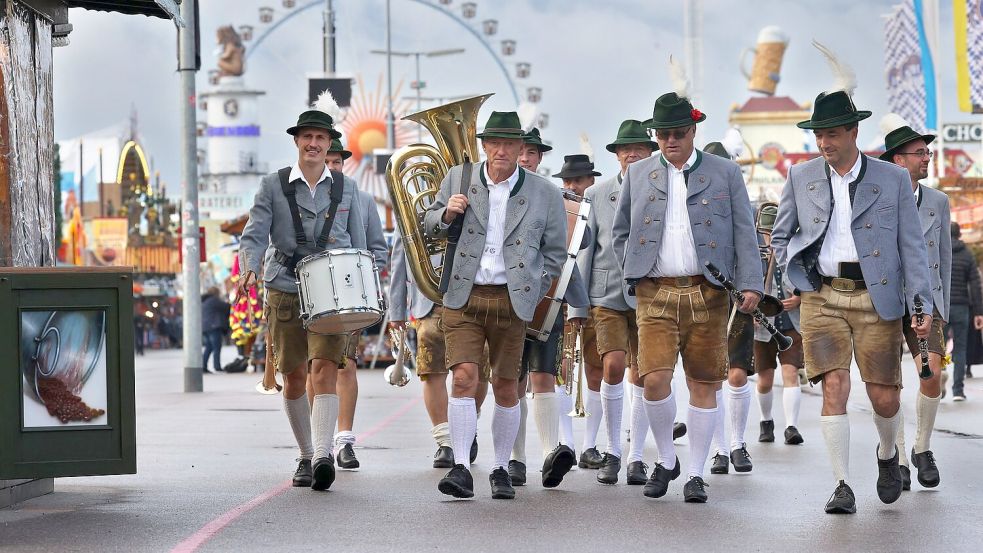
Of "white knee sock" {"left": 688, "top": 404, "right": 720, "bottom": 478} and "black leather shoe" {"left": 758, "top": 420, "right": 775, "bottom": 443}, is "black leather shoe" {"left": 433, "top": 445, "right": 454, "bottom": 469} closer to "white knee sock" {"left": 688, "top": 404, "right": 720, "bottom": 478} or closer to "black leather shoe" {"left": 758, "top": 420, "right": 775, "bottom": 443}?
"white knee sock" {"left": 688, "top": 404, "right": 720, "bottom": 478}

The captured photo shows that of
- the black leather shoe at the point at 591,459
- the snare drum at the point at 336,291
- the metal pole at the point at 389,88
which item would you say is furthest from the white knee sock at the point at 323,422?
the metal pole at the point at 389,88

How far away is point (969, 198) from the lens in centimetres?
4478

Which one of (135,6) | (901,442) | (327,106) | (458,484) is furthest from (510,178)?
(135,6)

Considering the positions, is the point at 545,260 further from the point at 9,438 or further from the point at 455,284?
the point at 9,438

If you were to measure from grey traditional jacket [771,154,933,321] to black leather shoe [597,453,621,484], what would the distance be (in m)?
1.79

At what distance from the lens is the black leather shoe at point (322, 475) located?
9.02m

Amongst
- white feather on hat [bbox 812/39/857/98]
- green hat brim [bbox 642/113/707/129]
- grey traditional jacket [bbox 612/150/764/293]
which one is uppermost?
white feather on hat [bbox 812/39/857/98]

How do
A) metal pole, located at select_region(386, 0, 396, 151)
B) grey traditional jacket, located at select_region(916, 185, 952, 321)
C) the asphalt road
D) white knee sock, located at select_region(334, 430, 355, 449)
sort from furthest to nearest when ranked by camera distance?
metal pole, located at select_region(386, 0, 396, 151), white knee sock, located at select_region(334, 430, 355, 449), grey traditional jacket, located at select_region(916, 185, 952, 321), the asphalt road

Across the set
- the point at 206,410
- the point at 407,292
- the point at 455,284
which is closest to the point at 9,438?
the point at 455,284

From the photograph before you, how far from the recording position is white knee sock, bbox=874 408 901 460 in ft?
27.6

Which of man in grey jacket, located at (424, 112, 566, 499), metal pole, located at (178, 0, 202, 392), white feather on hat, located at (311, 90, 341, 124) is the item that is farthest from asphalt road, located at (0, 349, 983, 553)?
metal pole, located at (178, 0, 202, 392)

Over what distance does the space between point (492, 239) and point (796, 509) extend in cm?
205

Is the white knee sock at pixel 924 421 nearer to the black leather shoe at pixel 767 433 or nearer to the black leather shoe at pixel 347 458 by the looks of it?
the black leather shoe at pixel 767 433

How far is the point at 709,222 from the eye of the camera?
8695mm
